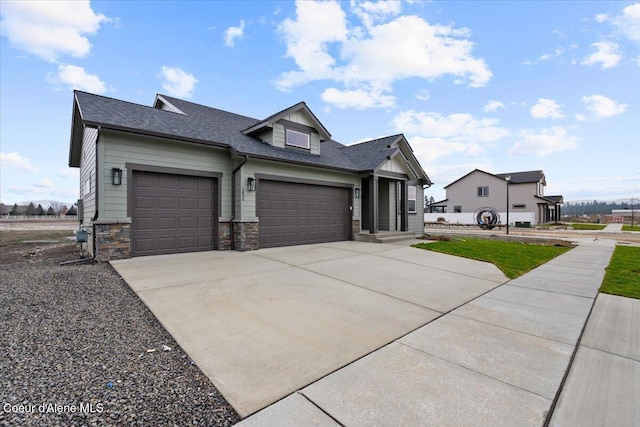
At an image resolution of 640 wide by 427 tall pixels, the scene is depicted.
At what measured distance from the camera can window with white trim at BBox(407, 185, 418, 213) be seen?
48.5 feet

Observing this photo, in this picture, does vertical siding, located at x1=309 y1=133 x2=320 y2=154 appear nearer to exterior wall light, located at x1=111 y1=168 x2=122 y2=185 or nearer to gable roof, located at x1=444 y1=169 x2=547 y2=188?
exterior wall light, located at x1=111 y1=168 x2=122 y2=185

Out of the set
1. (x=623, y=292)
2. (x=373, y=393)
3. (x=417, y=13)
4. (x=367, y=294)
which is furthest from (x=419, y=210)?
(x=373, y=393)

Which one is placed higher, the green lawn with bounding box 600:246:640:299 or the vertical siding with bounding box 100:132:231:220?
the vertical siding with bounding box 100:132:231:220

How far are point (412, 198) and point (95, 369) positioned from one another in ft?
47.8

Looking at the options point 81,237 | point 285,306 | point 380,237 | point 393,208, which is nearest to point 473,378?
point 285,306

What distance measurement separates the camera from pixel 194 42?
1182 centimetres

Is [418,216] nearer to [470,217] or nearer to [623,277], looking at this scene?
[623,277]

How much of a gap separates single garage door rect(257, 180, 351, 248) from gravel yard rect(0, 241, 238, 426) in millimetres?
5957

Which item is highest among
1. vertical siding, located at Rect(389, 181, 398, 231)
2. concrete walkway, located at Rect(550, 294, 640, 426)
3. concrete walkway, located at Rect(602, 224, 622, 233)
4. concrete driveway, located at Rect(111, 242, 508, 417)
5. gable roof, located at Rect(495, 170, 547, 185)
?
gable roof, located at Rect(495, 170, 547, 185)

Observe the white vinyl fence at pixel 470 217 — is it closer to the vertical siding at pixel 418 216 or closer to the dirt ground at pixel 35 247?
the vertical siding at pixel 418 216

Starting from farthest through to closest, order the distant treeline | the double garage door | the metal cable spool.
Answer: the distant treeline
the metal cable spool
the double garage door

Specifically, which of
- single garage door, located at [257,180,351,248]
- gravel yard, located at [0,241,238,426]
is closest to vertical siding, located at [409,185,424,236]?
single garage door, located at [257,180,351,248]

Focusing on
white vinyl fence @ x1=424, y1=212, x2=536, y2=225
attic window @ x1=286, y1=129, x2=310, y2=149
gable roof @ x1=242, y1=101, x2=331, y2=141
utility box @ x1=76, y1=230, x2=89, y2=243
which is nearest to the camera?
utility box @ x1=76, y1=230, x2=89, y2=243

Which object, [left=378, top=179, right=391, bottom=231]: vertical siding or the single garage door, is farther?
[left=378, top=179, right=391, bottom=231]: vertical siding
